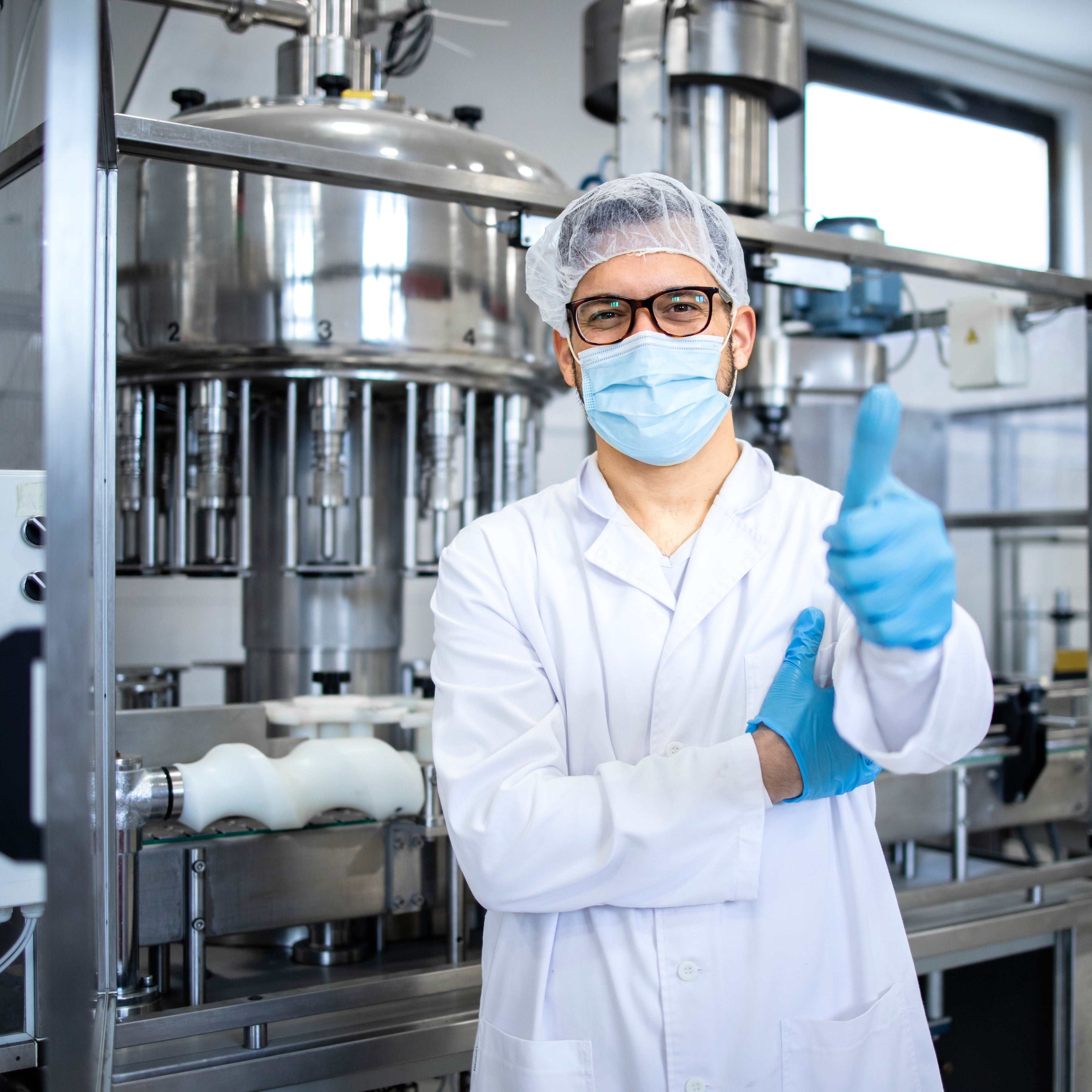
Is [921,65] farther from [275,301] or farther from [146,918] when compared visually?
[146,918]

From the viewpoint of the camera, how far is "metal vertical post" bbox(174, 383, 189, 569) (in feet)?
5.32

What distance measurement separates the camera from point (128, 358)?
1.57 metres

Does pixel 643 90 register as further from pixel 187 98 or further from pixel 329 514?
pixel 329 514

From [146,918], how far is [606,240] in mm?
861

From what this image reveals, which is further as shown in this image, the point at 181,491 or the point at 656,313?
the point at 181,491

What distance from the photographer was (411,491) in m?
1.63

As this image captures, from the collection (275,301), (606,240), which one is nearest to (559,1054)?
(606,240)

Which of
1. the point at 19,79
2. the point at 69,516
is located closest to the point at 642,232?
the point at 69,516

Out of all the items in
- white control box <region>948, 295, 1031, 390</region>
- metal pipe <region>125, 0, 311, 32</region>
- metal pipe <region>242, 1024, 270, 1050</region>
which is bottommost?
metal pipe <region>242, 1024, 270, 1050</region>

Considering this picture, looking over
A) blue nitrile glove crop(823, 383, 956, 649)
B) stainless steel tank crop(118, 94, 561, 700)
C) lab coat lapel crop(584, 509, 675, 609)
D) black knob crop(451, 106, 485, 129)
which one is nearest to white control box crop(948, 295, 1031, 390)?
stainless steel tank crop(118, 94, 561, 700)

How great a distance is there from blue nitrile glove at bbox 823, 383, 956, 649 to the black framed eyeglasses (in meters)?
0.35

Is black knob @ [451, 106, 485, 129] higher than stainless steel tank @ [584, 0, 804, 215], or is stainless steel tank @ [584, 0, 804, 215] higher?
stainless steel tank @ [584, 0, 804, 215]

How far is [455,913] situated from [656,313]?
0.76 meters

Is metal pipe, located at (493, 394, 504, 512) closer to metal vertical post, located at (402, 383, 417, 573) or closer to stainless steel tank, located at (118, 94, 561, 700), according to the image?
stainless steel tank, located at (118, 94, 561, 700)
